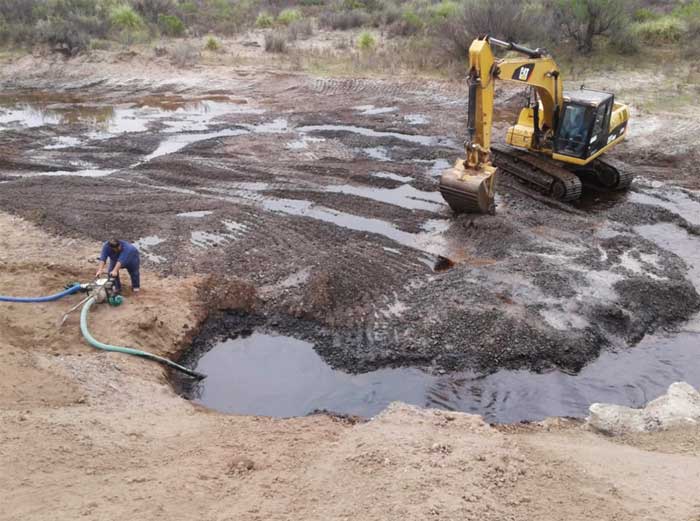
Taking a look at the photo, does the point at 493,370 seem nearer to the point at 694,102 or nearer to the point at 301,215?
the point at 301,215

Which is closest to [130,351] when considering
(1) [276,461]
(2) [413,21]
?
(1) [276,461]

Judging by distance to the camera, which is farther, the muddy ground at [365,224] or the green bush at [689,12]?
the green bush at [689,12]

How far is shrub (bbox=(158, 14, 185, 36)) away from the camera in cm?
3070

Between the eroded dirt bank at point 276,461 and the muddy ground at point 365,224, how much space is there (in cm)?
178

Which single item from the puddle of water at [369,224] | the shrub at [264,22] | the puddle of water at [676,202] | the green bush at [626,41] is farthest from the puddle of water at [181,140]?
the shrub at [264,22]

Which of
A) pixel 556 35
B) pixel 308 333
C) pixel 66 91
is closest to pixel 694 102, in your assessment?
pixel 556 35

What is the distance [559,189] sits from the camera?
1391cm

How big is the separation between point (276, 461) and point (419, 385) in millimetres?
2627

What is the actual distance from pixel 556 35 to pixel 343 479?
76.7 ft

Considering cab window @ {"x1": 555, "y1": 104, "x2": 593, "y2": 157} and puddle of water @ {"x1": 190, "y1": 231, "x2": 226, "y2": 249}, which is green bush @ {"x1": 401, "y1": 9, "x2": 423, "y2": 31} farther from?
puddle of water @ {"x1": 190, "y1": 231, "x2": 226, "y2": 249}

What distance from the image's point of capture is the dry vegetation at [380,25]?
24047mm

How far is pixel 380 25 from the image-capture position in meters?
31.3

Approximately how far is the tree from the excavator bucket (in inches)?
565

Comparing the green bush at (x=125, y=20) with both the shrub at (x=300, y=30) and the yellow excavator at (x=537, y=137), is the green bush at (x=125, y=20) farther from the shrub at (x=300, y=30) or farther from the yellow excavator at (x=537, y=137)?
the yellow excavator at (x=537, y=137)
